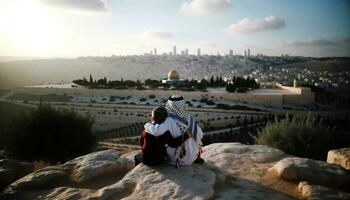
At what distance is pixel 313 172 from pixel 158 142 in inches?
96.6

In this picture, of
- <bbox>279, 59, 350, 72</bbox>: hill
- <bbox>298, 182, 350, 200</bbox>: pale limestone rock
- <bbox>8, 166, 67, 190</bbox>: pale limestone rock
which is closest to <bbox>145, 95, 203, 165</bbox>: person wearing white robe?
<bbox>298, 182, 350, 200</bbox>: pale limestone rock

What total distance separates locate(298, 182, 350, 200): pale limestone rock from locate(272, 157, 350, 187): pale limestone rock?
39 centimetres

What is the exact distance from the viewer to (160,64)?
139 meters

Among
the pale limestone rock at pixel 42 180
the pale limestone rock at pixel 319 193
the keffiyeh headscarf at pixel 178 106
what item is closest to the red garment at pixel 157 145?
the keffiyeh headscarf at pixel 178 106

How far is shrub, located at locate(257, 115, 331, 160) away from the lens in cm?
866

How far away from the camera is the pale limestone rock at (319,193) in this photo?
14.5 feet

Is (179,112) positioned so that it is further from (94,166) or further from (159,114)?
(94,166)

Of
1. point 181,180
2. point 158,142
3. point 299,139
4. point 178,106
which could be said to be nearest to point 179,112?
point 178,106

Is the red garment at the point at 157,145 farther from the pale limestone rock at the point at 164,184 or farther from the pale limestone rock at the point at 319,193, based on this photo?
the pale limestone rock at the point at 319,193

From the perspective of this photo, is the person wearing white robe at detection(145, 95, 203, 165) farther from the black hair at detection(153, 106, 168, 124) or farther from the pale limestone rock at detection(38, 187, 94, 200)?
the pale limestone rock at detection(38, 187, 94, 200)

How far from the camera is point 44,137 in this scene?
34.0ft

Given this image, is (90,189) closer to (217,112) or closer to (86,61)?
(217,112)

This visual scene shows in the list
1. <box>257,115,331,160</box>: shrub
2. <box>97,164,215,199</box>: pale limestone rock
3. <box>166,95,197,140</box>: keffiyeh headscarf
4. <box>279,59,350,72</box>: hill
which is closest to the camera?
<box>97,164,215,199</box>: pale limestone rock

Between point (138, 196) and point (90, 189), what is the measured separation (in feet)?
3.35
